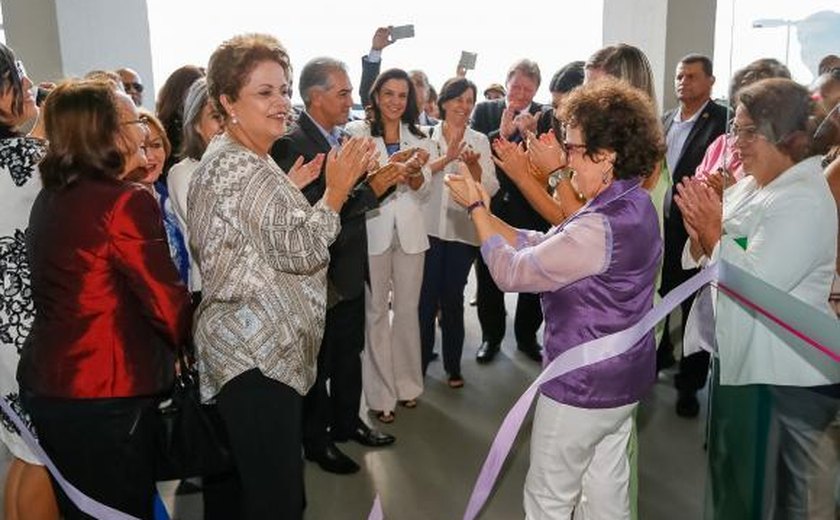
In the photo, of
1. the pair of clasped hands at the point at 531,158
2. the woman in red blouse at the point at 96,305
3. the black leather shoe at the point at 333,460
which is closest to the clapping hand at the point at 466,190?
the pair of clasped hands at the point at 531,158

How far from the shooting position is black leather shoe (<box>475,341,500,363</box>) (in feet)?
13.0

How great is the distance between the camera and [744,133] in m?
1.42

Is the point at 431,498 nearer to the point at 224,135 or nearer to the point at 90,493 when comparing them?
the point at 90,493

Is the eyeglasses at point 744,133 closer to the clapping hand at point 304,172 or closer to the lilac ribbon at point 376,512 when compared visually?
the clapping hand at point 304,172

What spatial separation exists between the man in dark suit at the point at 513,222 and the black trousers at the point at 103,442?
2.47 meters

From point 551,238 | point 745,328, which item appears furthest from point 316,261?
point 745,328

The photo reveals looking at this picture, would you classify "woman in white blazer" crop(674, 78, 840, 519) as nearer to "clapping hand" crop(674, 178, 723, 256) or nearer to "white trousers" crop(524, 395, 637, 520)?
"clapping hand" crop(674, 178, 723, 256)

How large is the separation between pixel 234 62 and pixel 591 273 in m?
0.92

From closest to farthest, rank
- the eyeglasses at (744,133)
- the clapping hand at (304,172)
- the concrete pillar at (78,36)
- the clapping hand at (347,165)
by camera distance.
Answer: the eyeglasses at (744,133), the clapping hand at (347,165), the clapping hand at (304,172), the concrete pillar at (78,36)

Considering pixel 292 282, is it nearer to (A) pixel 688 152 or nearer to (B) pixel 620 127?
(B) pixel 620 127

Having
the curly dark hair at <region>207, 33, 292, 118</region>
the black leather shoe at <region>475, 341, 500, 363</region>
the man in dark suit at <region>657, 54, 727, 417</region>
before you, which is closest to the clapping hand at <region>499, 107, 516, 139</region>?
the man in dark suit at <region>657, 54, 727, 417</region>

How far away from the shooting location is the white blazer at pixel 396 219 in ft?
10.0

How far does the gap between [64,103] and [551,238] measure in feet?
3.69

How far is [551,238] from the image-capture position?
63.0 inches
